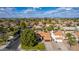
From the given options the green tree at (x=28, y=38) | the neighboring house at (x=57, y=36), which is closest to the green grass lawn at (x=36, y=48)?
the green tree at (x=28, y=38)

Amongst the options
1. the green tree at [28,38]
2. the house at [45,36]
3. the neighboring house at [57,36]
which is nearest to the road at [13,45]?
the green tree at [28,38]

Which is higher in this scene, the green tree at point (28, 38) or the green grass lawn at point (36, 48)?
the green tree at point (28, 38)

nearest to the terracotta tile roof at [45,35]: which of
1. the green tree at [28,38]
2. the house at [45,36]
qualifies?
the house at [45,36]

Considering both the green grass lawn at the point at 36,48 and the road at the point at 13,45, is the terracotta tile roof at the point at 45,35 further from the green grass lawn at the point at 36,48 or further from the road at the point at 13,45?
the road at the point at 13,45

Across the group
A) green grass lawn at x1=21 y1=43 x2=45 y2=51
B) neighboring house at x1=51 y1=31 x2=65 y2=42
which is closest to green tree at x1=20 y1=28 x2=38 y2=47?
green grass lawn at x1=21 y1=43 x2=45 y2=51

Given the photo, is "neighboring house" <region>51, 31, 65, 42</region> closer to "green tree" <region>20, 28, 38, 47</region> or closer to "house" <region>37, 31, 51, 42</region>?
"house" <region>37, 31, 51, 42</region>

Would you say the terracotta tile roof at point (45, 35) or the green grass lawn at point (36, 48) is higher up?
the terracotta tile roof at point (45, 35)

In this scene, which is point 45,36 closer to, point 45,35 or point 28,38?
point 45,35

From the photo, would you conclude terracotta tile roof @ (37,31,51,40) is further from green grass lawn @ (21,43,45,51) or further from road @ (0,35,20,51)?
road @ (0,35,20,51)

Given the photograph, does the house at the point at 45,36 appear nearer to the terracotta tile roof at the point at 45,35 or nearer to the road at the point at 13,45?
the terracotta tile roof at the point at 45,35

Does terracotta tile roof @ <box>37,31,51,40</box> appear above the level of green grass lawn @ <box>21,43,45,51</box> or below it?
above

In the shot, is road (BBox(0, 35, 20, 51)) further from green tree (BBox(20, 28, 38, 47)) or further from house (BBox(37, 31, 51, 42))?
house (BBox(37, 31, 51, 42))
